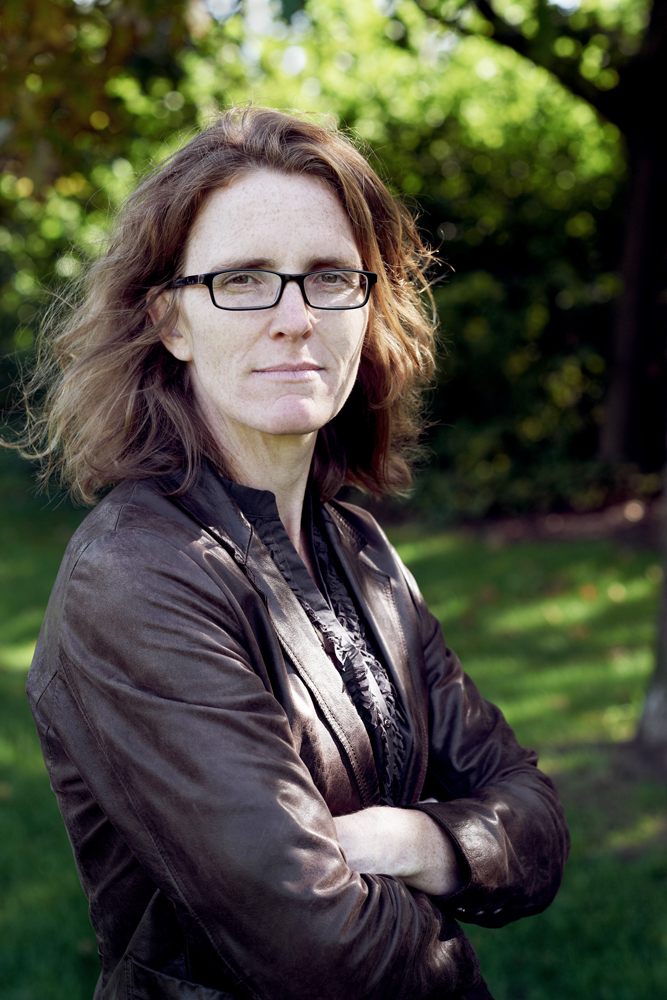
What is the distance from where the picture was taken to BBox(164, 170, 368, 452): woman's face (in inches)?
67.7

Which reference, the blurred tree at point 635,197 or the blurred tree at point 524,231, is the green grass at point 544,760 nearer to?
the blurred tree at point 524,231

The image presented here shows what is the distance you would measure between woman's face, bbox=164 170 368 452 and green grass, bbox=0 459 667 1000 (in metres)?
2.31

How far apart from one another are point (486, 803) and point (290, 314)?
103 centimetres

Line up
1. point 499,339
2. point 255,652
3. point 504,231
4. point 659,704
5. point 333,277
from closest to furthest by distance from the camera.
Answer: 1. point 255,652
2. point 333,277
3. point 659,704
4. point 499,339
5. point 504,231

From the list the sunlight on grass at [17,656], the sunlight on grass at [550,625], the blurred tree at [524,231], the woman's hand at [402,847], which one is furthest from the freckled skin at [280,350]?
the blurred tree at [524,231]

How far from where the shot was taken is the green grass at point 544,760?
322cm

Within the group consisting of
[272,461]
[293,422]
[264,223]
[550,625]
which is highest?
[264,223]

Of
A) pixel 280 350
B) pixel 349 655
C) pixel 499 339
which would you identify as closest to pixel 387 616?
pixel 349 655

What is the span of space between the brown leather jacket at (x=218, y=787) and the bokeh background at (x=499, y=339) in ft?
3.49

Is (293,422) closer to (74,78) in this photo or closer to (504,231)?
(74,78)

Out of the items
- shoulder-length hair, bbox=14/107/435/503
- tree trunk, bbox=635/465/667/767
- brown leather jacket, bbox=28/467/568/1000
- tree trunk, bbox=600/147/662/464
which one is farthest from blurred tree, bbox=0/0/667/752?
brown leather jacket, bbox=28/467/568/1000

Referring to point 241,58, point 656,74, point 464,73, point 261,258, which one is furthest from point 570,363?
point 261,258

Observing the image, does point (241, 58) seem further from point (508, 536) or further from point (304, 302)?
point (304, 302)

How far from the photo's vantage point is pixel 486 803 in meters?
1.87
